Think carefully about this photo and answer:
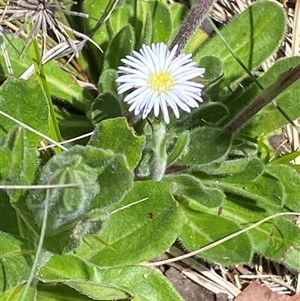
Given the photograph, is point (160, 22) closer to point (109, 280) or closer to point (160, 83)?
point (160, 83)

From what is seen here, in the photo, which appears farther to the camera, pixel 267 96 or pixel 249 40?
pixel 249 40

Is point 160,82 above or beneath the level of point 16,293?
above

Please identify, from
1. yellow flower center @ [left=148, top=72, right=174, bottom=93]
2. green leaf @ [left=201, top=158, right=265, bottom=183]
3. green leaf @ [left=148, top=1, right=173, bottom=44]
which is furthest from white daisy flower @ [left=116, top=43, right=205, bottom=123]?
green leaf @ [left=148, top=1, right=173, bottom=44]

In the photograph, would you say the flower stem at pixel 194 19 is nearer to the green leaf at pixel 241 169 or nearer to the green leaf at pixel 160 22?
the green leaf at pixel 160 22

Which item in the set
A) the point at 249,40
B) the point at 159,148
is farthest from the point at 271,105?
the point at 159,148

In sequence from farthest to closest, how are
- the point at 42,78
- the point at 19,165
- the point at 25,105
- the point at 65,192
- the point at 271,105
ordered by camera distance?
the point at 271,105 → the point at 42,78 → the point at 25,105 → the point at 19,165 → the point at 65,192

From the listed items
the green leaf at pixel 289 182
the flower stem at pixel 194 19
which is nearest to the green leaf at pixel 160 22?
the flower stem at pixel 194 19

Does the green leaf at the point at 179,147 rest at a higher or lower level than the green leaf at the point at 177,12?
lower
